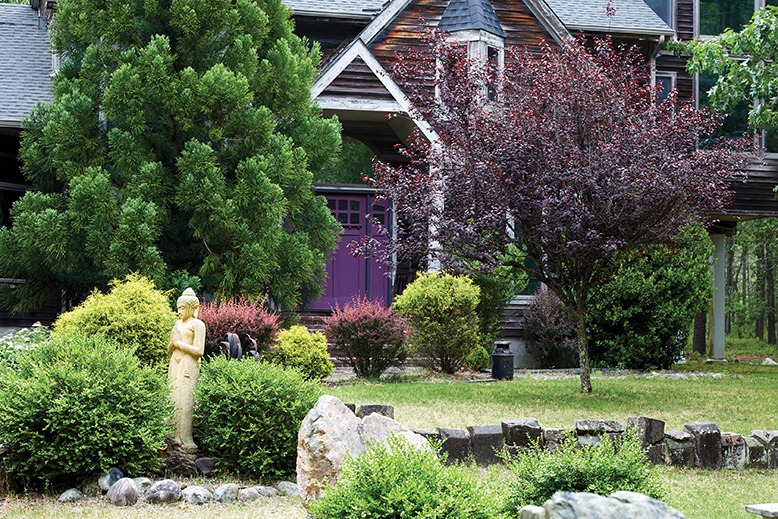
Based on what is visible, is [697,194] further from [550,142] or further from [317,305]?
[317,305]

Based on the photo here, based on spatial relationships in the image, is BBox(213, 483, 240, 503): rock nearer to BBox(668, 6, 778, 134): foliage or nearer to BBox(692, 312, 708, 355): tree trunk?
BBox(668, 6, 778, 134): foliage

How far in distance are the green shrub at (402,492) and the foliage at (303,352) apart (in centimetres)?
837

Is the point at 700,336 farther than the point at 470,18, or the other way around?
the point at 700,336

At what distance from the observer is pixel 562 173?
41.6 feet

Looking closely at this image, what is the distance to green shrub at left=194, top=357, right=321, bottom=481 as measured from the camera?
8.77m

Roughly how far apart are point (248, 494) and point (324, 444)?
1.36m

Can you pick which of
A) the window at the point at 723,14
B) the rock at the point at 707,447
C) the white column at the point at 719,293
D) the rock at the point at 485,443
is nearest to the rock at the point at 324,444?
the rock at the point at 485,443

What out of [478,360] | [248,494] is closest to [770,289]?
[478,360]

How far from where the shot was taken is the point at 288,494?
833 centimetres

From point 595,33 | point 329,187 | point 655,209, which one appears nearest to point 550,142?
point 655,209

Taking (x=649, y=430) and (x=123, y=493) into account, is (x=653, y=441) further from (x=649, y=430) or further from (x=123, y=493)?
(x=123, y=493)

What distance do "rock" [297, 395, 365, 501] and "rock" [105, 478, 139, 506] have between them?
4.74 feet

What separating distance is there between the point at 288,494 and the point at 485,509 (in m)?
3.17

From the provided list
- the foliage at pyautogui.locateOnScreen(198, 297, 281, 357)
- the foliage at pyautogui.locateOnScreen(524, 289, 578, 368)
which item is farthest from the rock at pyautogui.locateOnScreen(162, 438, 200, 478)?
the foliage at pyautogui.locateOnScreen(524, 289, 578, 368)
